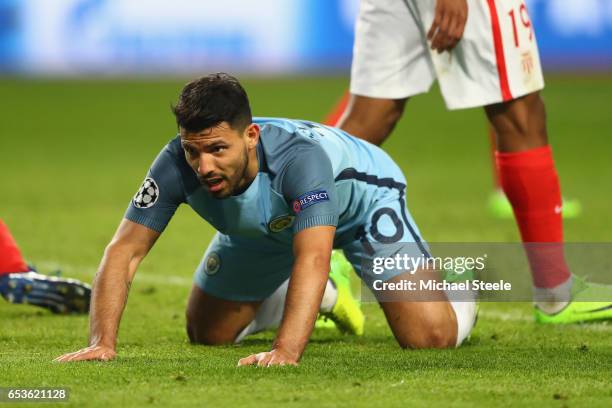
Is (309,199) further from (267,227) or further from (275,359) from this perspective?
(275,359)

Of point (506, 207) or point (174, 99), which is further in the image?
point (174, 99)

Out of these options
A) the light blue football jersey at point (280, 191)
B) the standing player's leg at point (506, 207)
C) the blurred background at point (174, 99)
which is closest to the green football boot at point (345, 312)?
the light blue football jersey at point (280, 191)

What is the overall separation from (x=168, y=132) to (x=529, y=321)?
10.2 meters

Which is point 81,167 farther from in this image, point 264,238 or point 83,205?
point 264,238

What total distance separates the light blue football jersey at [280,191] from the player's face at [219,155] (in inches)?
Answer: 5.8

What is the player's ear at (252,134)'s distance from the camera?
13.9 feet

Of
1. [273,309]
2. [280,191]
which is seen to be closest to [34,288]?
[273,309]

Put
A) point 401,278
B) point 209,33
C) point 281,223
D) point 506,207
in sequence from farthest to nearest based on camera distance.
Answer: point 209,33 → point 506,207 → point 401,278 → point 281,223

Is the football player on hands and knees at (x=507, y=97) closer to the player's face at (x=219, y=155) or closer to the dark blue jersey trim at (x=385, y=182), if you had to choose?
the dark blue jersey trim at (x=385, y=182)

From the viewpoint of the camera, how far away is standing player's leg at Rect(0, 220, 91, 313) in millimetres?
5426

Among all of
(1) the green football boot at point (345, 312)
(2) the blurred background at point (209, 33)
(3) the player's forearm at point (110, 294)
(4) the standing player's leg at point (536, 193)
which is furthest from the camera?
(2) the blurred background at point (209, 33)

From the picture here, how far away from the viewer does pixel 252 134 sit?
4273mm

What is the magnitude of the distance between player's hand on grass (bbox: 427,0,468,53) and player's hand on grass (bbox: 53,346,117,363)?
6.60 ft

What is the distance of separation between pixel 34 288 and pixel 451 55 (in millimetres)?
1960
